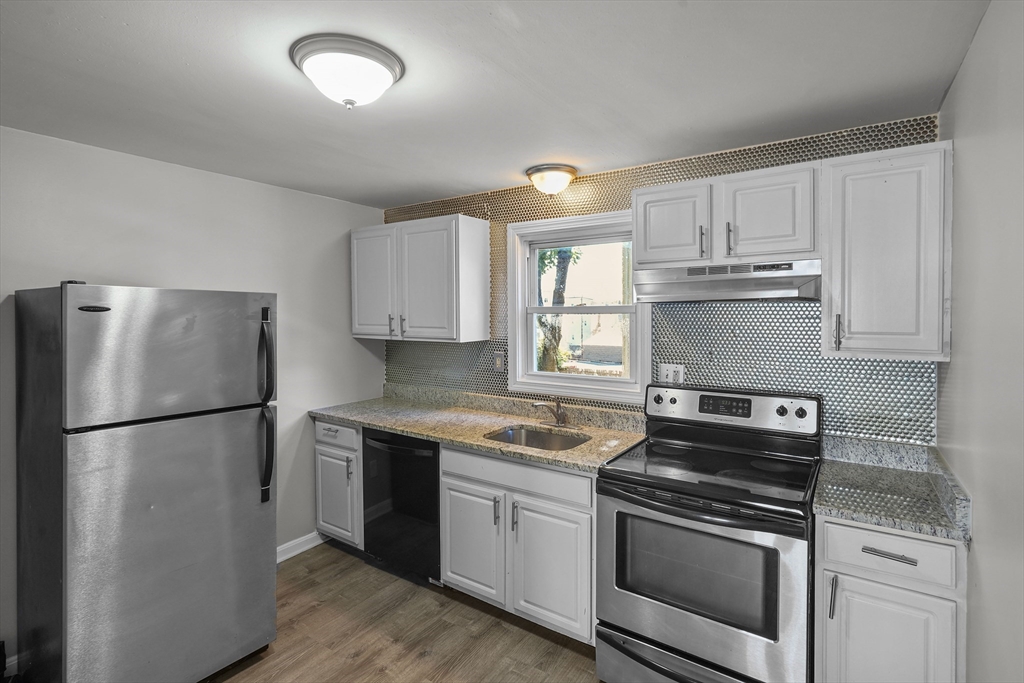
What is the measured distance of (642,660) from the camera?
6.82 feet

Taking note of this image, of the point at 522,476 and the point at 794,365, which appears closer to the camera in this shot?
the point at 794,365

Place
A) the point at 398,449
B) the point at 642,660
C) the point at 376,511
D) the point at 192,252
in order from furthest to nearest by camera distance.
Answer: the point at 376,511
the point at 398,449
the point at 192,252
the point at 642,660

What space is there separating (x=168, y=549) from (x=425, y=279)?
6.30 ft

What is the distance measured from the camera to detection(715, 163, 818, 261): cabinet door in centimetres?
205

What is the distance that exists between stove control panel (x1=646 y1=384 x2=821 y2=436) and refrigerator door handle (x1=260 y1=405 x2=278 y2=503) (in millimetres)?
1828

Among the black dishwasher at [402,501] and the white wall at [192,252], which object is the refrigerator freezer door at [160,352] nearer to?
the white wall at [192,252]

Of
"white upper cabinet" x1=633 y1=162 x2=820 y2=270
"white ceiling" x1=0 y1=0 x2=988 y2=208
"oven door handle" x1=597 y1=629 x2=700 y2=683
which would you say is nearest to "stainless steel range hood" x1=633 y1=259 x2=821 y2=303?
"white upper cabinet" x1=633 y1=162 x2=820 y2=270

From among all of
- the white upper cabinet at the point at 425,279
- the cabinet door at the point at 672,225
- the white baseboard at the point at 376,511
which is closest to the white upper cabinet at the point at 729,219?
the cabinet door at the point at 672,225

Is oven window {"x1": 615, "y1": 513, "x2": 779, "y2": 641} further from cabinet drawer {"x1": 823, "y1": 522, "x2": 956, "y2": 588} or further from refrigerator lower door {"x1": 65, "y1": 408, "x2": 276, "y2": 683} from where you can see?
refrigerator lower door {"x1": 65, "y1": 408, "x2": 276, "y2": 683}

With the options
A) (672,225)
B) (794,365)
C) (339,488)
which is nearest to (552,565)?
(794,365)

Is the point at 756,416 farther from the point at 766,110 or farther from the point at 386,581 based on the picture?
the point at 386,581

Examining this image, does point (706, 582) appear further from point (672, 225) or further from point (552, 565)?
point (672, 225)

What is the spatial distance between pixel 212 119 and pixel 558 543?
2371 millimetres

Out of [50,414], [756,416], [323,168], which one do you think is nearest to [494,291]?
[323,168]
